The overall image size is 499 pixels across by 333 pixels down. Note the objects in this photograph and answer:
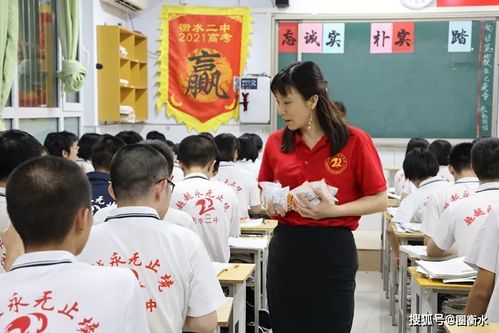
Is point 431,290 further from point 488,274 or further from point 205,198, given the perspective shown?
point 205,198

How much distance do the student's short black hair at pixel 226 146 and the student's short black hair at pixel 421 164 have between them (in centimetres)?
136

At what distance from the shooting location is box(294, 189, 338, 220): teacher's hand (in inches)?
83.1

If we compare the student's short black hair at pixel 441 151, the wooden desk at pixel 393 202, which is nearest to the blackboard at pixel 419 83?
the wooden desk at pixel 393 202

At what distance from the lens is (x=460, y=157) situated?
3.80 meters

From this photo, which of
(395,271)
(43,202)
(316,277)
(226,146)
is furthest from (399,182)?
(43,202)

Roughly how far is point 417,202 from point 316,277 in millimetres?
2321

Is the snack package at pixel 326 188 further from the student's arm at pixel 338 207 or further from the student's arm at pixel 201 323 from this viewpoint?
the student's arm at pixel 201 323

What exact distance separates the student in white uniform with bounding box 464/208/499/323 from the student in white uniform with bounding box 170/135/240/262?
1630 millimetres

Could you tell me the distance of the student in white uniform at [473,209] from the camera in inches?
107

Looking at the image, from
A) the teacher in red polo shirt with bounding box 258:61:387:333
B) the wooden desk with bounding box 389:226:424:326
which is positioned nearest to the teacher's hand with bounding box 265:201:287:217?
the teacher in red polo shirt with bounding box 258:61:387:333

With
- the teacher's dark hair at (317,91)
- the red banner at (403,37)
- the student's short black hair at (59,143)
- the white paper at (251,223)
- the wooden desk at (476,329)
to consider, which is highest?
the red banner at (403,37)

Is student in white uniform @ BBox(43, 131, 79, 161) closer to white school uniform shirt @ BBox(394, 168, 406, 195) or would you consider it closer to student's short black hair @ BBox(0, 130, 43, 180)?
student's short black hair @ BBox(0, 130, 43, 180)

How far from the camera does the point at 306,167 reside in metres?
2.25

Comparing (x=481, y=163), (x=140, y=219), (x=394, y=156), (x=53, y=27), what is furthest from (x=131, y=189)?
(x=394, y=156)
